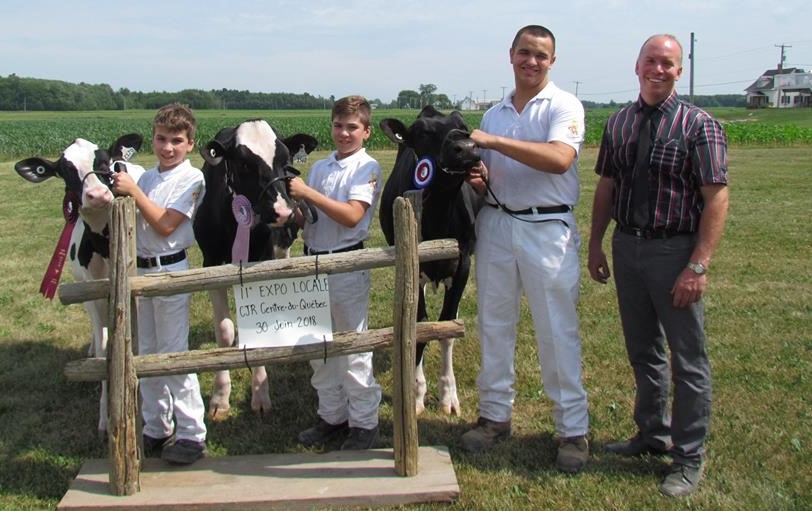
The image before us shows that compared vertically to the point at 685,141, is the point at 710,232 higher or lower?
lower

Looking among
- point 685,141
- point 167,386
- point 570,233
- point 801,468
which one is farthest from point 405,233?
point 801,468

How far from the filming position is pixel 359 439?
4734 millimetres

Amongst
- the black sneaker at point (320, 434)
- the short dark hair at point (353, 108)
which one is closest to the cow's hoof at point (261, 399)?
the black sneaker at point (320, 434)

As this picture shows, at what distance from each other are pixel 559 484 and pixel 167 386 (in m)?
2.52

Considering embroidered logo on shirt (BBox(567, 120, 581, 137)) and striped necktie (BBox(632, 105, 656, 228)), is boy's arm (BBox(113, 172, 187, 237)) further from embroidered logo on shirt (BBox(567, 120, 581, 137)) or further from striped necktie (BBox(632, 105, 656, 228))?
striped necktie (BBox(632, 105, 656, 228))

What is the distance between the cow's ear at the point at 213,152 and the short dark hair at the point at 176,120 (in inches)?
6.1

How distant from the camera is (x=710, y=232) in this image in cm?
381

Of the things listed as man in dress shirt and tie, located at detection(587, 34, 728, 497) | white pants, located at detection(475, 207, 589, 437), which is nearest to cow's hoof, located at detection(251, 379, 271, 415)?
white pants, located at detection(475, 207, 589, 437)

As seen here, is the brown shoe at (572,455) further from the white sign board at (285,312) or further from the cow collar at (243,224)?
the cow collar at (243,224)

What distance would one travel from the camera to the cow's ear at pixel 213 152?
468 centimetres

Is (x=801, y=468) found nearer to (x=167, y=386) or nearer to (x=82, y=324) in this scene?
(x=167, y=386)

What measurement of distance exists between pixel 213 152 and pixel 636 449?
3.40 metres

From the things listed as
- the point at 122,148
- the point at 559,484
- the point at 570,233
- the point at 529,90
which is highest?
the point at 529,90

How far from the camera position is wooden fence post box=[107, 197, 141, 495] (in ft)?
12.6
